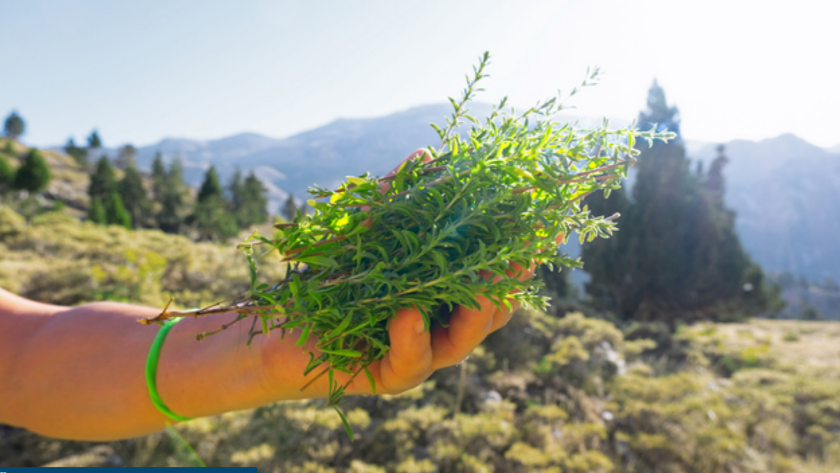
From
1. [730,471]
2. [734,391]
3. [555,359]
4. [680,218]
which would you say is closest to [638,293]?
[680,218]

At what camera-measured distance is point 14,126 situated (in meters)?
58.4

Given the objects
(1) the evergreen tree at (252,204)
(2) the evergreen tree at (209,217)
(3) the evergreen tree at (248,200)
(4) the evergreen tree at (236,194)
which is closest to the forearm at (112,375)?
(2) the evergreen tree at (209,217)

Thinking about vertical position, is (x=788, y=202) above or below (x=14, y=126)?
below

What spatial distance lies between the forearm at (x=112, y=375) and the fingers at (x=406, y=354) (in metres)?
0.50

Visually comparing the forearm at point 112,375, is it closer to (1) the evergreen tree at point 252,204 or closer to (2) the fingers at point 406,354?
(2) the fingers at point 406,354

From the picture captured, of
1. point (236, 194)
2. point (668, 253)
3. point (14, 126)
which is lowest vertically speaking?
point (668, 253)

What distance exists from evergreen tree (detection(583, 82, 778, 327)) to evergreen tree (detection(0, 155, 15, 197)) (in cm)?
3891

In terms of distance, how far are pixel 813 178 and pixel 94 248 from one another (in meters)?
152

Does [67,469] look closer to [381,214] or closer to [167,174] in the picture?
[381,214]

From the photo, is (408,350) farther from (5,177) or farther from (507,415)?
(5,177)

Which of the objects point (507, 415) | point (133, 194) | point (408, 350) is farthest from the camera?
point (133, 194)

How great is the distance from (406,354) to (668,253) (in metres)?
16.8

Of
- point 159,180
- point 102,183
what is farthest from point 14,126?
point 102,183

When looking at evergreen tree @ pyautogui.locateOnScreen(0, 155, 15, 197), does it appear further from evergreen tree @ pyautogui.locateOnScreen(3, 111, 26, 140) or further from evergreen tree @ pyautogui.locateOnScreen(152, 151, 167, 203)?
evergreen tree @ pyautogui.locateOnScreen(3, 111, 26, 140)
